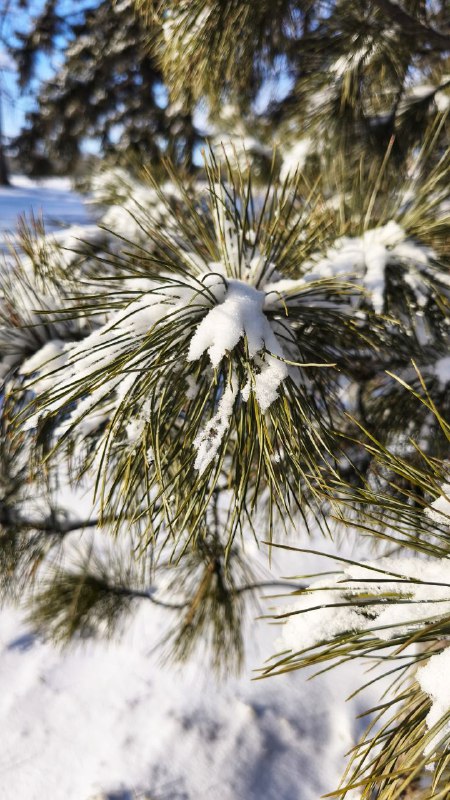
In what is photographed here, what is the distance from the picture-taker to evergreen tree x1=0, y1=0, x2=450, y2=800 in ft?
1.79

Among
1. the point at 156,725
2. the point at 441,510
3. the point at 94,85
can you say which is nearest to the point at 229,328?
the point at 441,510

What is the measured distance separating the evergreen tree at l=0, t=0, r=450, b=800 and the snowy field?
22.4 inches

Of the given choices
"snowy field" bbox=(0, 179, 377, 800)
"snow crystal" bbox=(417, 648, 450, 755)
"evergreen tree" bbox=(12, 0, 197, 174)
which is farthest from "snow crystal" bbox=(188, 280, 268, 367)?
"evergreen tree" bbox=(12, 0, 197, 174)

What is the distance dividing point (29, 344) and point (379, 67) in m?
1.31

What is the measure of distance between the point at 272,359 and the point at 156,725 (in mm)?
1834

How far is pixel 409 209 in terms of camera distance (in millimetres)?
981

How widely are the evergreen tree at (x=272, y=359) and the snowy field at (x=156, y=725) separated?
57 centimetres

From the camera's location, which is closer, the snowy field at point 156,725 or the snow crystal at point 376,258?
the snow crystal at point 376,258

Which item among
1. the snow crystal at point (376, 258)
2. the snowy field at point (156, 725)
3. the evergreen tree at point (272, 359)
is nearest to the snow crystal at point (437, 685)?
the evergreen tree at point (272, 359)

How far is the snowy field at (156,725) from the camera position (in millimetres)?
1703

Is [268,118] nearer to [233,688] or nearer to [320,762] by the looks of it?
[233,688]

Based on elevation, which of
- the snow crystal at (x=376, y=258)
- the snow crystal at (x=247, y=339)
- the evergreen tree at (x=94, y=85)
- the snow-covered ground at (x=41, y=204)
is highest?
the snow-covered ground at (x=41, y=204)

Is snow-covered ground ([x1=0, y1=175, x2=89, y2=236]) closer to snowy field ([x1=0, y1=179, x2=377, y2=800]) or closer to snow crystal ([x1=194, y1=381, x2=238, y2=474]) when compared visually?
snowy field ([x1=0, y1=179, x2=377, y2=800])

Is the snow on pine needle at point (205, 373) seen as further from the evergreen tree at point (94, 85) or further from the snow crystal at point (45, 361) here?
the evergreen tree at point (94, 85)
